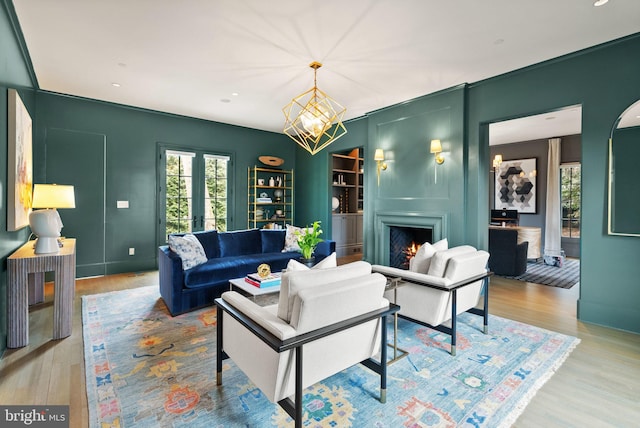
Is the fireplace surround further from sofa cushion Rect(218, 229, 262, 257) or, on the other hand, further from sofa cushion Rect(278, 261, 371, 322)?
sofa cushion Rect(278, 261, 371, 322)

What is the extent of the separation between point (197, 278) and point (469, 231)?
3.62 m

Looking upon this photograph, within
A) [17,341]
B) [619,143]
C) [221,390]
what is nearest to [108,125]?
[17,341]

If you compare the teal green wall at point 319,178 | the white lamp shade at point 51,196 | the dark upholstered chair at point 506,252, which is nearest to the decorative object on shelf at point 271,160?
the teal green wall at point 319,178

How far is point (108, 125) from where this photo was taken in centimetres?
518

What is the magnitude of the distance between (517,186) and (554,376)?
261 inches

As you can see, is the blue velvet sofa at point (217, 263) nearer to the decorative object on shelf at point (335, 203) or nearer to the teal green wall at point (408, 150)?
the teal green wall at point (408, 150)

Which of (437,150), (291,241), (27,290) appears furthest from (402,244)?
(27,290)

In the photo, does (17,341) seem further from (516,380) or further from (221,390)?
(516,380)

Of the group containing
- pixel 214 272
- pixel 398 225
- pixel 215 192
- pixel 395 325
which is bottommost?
pixel 395 325

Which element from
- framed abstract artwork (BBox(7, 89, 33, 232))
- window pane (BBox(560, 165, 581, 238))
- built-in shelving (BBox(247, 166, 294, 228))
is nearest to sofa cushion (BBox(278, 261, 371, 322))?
framed abstract artwork (BBox(7, 89, 33, 232))

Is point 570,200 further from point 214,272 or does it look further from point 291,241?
point 214,272

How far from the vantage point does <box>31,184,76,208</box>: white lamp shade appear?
3.37 metres

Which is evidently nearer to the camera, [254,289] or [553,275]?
[254,289]

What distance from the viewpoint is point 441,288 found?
2.46 meters
